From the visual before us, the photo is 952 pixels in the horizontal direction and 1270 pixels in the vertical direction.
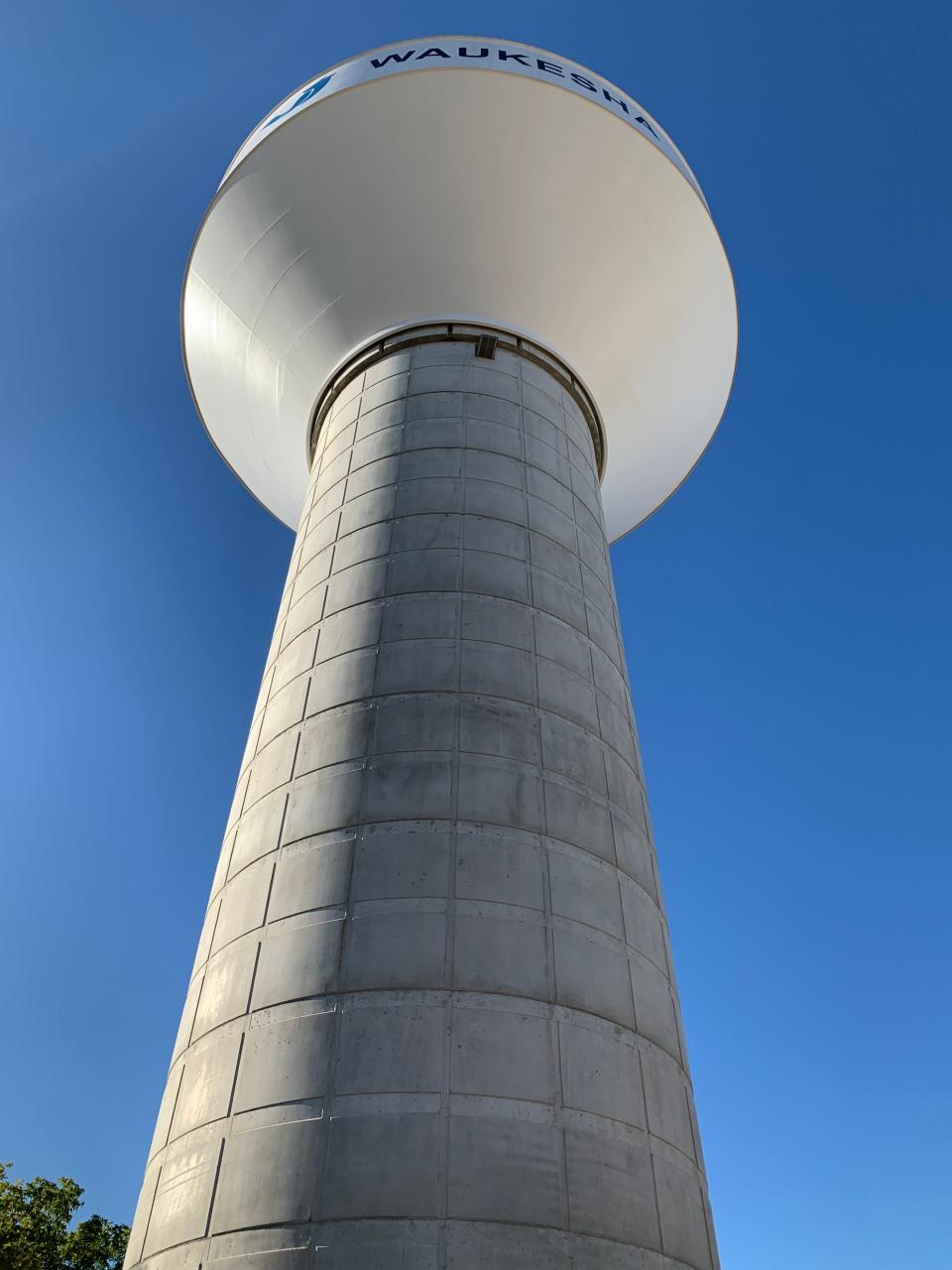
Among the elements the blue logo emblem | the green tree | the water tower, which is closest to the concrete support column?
the water tower

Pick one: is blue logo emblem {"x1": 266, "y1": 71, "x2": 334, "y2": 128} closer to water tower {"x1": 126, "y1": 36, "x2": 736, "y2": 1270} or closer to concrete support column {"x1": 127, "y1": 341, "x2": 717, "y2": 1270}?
water tower {"x1": 126, "y1": 36, "x2": 736, "y2": 1270}

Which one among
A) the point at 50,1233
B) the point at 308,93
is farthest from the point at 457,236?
the point at 50,1233

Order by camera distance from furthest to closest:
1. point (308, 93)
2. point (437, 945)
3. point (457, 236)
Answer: point (308, 93) < point (457, 236) < point (437, 945)

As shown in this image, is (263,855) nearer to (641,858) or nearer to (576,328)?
(641,858)

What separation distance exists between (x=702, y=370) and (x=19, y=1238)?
28283mm

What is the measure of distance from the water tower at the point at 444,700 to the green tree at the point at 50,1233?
2103 cm

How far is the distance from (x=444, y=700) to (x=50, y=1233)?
2440 cm

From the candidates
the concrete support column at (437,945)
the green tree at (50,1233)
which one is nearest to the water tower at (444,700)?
the concrete support column at (437,945)

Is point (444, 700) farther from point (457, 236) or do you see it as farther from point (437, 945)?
point (457, 236)

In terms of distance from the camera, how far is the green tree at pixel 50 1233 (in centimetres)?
2508

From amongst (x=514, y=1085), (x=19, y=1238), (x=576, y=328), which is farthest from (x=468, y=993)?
(x=19, y=1238)

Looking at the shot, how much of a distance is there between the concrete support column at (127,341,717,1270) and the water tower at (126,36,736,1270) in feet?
0.11

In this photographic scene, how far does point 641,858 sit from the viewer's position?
11.2m

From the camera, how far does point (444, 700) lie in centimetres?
1091
